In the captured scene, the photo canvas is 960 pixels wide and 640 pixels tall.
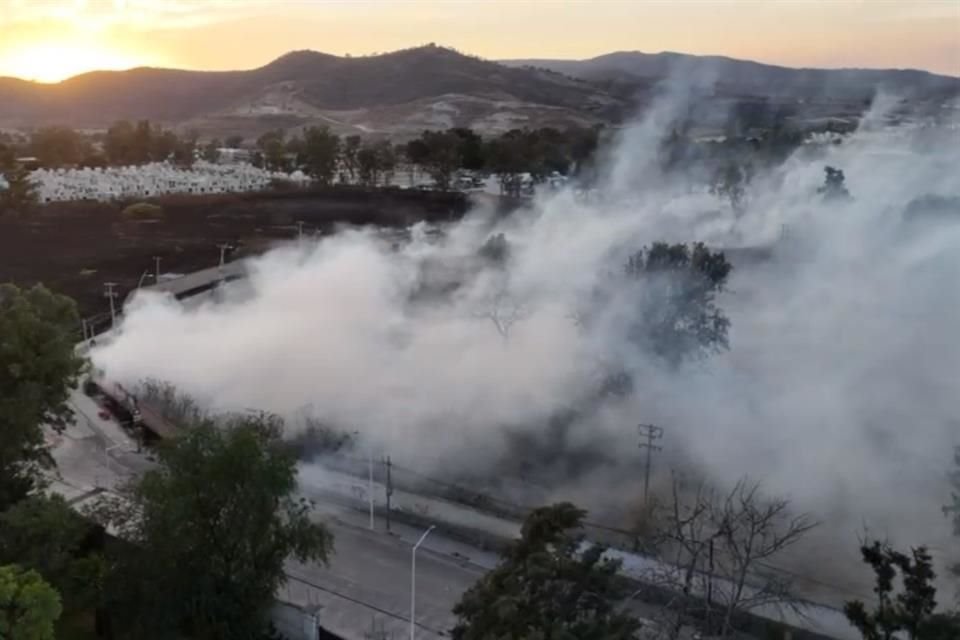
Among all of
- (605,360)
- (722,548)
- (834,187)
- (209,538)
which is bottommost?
(722,548)

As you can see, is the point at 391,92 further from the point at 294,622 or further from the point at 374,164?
the point at 294,622

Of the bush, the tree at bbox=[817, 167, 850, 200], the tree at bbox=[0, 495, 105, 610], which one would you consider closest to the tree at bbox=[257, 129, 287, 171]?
the bush

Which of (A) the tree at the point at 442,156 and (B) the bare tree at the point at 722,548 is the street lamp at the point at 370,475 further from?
(A) the tree at the point at 442,156

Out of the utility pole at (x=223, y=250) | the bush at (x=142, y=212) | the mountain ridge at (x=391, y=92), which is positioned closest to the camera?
the utility pole at (x=223, y=250)

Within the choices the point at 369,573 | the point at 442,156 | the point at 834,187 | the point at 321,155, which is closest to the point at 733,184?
the point at 834,187

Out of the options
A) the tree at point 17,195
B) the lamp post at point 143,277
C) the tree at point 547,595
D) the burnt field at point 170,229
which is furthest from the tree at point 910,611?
the tree at point 17,195

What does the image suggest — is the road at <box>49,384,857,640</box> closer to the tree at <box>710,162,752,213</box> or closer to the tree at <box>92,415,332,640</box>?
the tree at <box>92,415,332,640</box>

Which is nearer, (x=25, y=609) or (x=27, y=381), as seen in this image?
(x=25, y=609)
